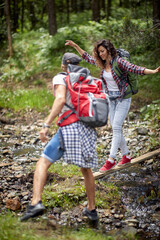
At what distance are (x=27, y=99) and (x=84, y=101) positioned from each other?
7.66 m

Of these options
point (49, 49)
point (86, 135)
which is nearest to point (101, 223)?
point (86, 135)

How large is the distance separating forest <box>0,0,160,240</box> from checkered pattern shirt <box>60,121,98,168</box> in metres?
0.86

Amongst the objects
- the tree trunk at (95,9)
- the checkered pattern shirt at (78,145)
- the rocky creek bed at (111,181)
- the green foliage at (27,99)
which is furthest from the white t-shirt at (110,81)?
the tree trunk at (95,9)

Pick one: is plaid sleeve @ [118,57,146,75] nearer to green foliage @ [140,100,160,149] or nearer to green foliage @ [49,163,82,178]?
green foliage @ [49,163,82,178]

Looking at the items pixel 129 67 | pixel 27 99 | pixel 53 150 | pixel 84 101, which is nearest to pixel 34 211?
pixel 53 150

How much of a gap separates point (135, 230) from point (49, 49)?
34.8ft

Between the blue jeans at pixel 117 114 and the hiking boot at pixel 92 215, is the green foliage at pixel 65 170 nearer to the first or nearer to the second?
the blue jeans at pixel 117 114

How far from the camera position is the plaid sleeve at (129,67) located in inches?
169

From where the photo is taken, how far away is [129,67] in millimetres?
4348

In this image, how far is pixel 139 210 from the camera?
423 cm

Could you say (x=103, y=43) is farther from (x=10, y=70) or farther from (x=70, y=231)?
(x=10, y=70)

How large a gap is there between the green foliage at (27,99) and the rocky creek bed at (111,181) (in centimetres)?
166

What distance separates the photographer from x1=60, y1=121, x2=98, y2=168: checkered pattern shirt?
338cm

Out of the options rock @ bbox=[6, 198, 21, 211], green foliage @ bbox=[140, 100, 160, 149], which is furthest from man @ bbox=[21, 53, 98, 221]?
green foliage @ bbox=[140, 100, 160, 149]
